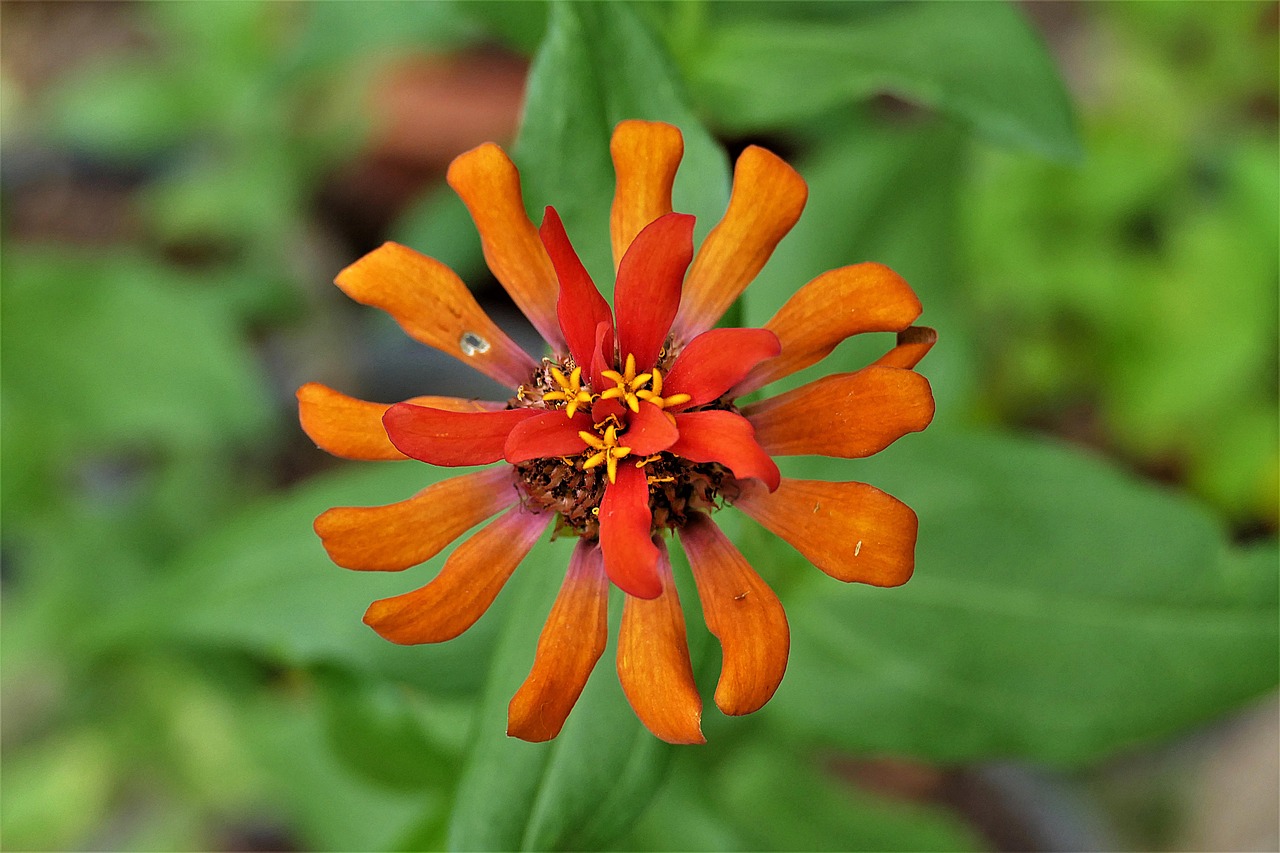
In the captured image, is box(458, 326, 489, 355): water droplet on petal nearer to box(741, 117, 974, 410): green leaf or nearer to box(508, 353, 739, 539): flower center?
box(508, 353, 739, 539): flower center

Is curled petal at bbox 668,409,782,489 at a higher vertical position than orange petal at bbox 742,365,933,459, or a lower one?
lower

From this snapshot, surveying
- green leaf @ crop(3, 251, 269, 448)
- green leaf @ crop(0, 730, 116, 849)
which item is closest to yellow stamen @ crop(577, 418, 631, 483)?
green leaf @ crop(3, 251, 269, 448)

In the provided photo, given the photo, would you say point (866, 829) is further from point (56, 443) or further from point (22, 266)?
point (22, 266)

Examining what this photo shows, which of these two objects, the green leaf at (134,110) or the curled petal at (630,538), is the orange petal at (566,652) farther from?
the green leaf at (134,110)

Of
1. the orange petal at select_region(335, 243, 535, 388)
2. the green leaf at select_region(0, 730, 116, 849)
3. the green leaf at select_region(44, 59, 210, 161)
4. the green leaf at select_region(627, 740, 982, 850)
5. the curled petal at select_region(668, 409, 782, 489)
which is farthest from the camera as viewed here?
the green leaf at select_region(44, 59, 210, 161)

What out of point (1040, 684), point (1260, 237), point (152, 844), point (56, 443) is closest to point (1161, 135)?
point (1260, 237)

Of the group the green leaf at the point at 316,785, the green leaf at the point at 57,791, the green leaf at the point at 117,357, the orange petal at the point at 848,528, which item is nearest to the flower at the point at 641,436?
the orange petal at the point at 848,528
